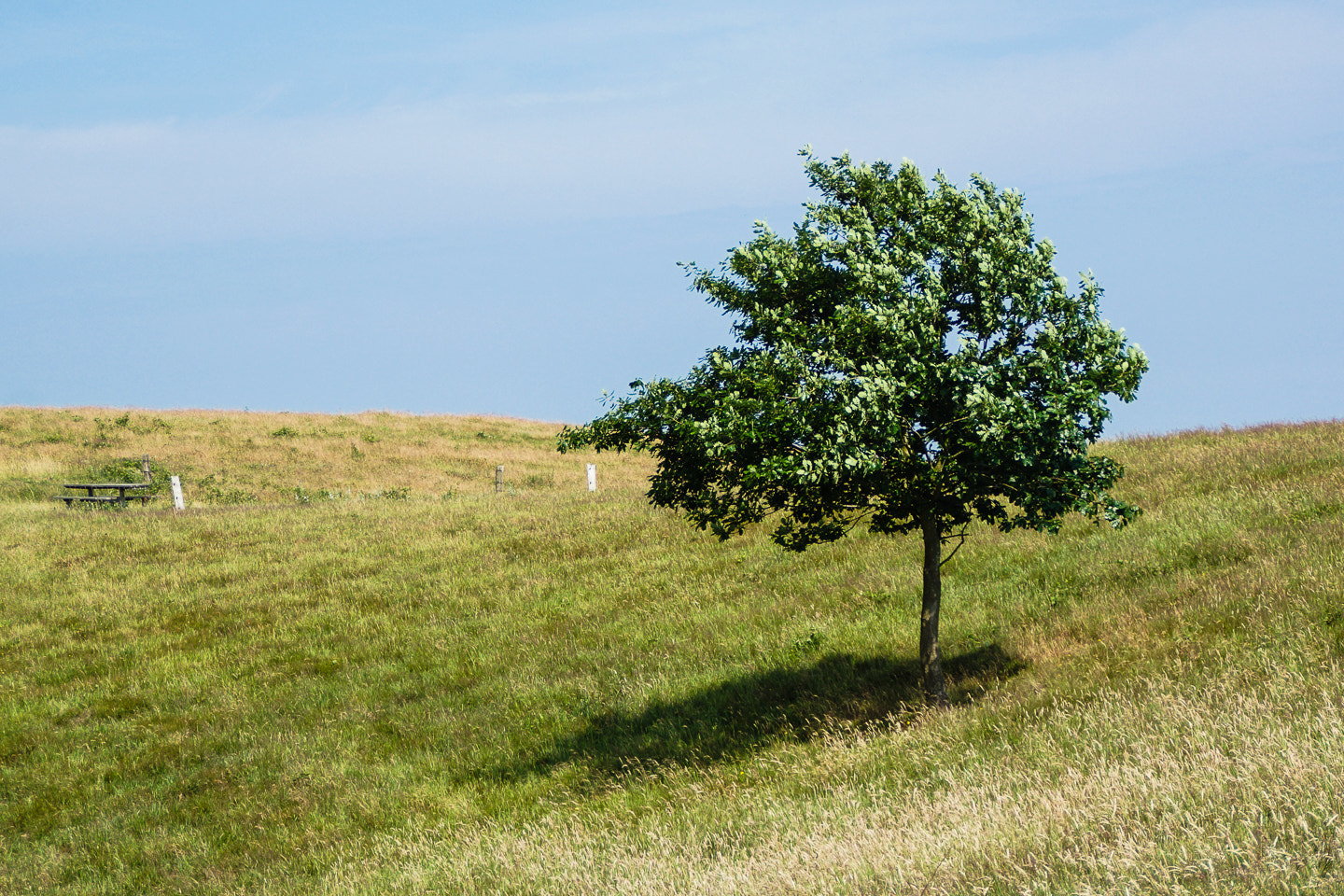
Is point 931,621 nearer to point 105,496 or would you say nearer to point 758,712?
point 758,712

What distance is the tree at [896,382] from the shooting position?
11.2m

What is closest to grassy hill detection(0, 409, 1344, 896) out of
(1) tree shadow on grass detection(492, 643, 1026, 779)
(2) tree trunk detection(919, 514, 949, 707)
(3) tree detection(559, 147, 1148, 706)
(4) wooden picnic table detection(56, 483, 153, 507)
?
(1) tree shadow on grass detection(492, 643, 1026, 779)

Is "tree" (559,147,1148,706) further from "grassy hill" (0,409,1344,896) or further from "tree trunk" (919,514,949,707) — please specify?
"grassy hill" (0,409,1344,896)

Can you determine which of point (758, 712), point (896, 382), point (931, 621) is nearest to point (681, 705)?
point (758, 712)

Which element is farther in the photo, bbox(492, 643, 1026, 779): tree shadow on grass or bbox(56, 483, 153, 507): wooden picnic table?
bbox(56, 483, 153, 507): wooden picnic table

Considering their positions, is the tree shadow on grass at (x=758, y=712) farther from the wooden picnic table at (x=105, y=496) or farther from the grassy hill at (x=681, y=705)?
the wooden picnic table at (x=105, y=496)

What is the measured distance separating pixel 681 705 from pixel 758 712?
149cm

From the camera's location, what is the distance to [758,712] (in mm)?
14727

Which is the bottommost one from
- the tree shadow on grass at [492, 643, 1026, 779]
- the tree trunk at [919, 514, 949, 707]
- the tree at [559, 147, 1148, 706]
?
the tree shadow on grass at [492, 643, 1026, 779]

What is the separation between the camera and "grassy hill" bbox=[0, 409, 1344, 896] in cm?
654

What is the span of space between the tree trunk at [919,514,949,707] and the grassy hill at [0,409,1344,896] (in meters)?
0.60

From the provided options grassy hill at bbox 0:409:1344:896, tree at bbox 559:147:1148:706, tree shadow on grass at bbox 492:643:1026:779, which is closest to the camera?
grassy hill at bbox 0:409:1344:896

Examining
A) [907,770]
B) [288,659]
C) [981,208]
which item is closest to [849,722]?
[907,770]

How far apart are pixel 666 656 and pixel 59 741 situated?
11557mm
